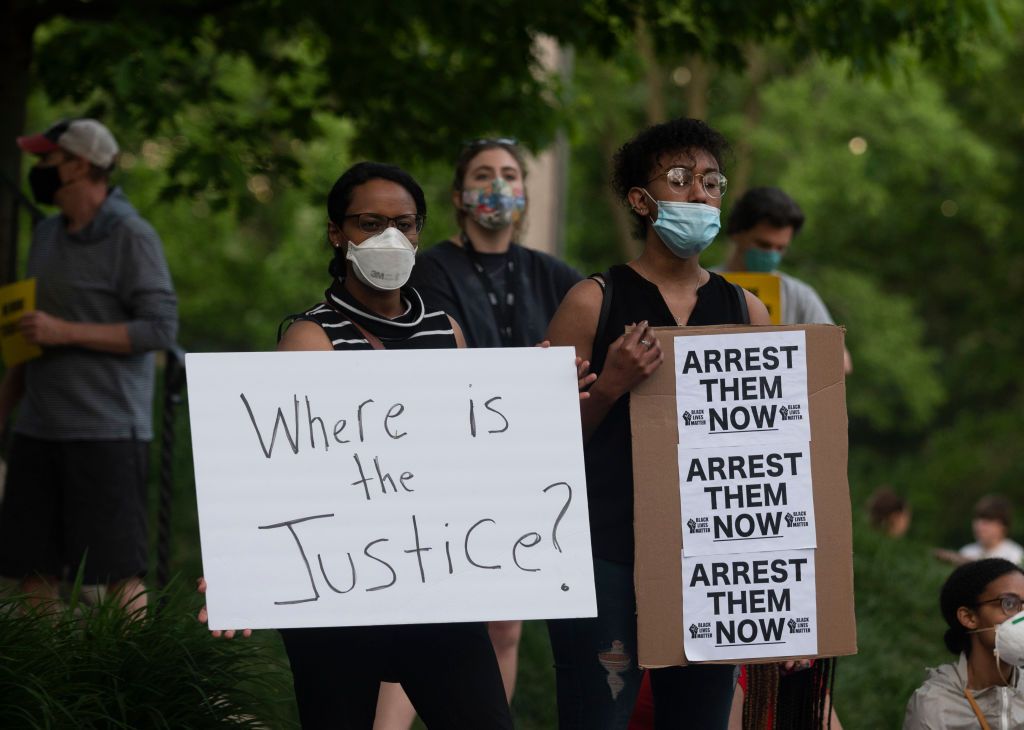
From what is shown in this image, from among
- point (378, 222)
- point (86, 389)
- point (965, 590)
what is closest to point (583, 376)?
point (378, 222)

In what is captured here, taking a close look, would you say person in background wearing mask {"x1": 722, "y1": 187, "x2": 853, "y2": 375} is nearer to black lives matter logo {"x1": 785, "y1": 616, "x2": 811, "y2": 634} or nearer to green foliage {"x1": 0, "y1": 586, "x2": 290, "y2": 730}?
black lives matter logo {"x1": 785, "y1": 616, "x2": 811, "y2": 634}

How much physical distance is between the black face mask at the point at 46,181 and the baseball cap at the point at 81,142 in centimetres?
7

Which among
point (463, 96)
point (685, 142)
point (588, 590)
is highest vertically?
point (463, 96)

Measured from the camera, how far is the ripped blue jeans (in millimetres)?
3482

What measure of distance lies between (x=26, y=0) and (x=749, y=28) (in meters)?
3.62

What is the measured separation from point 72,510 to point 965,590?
314cm

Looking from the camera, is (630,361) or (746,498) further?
(746,498)

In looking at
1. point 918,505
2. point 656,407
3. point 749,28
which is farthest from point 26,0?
point 918,505

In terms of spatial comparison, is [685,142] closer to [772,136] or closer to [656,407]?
[656,407]

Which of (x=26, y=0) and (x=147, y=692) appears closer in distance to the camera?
(x=147, y=692)

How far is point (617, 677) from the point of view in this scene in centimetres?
349

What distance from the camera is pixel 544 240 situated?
16000 mm

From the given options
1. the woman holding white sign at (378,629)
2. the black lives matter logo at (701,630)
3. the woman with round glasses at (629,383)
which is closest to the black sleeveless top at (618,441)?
the woman with round glasses at (629,383)

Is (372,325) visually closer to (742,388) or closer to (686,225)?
(686,225)
